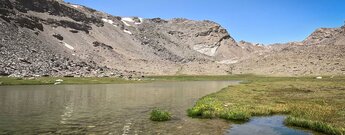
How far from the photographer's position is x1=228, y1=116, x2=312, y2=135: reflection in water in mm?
22875

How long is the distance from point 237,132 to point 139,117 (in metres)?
11.1

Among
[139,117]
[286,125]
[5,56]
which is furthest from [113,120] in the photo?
[5,56]

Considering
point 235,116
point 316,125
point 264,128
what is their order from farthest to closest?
point 235,116 < point 264,128 < point 316,125

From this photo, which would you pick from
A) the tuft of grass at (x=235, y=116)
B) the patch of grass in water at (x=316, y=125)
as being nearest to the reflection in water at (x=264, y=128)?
the tuft of grass at (x=235, y=116)

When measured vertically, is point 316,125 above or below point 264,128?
above

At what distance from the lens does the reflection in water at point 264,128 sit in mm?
22875

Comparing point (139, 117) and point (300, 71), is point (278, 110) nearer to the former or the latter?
point (139, 117)

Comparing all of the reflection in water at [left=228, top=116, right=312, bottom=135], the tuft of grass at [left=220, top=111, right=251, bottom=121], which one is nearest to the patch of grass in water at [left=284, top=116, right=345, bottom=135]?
the reflection in water at [left=228, top=116, right=312, bottom=135]

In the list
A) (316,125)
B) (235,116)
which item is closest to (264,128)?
(316,125)

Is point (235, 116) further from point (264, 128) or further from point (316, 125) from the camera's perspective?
point (316, 125)

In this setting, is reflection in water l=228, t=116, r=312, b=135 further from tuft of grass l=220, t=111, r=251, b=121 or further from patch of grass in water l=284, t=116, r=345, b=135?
patch of grass in water l=284, t=116, r=345, b=135

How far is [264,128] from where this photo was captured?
24.7 metres

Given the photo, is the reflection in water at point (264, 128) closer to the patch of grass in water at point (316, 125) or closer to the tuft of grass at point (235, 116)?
the tuft of grass at point (235, 116)

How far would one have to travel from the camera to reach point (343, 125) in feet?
73.4
